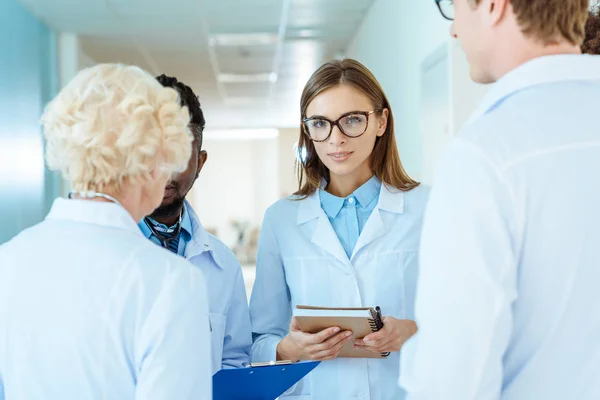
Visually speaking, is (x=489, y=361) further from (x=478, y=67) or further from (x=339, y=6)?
(x=339, y=6)

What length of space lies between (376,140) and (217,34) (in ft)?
20.6

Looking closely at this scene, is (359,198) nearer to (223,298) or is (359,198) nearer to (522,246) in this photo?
(223,298)

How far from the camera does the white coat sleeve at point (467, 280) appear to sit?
3.45ft

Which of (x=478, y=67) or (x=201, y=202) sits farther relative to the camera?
(x=201, y=202)

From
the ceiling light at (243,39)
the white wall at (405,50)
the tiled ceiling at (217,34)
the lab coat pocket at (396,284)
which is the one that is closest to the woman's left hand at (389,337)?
the lab coat pocket at (396,284)

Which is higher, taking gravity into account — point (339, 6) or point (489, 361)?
point (339, 6)

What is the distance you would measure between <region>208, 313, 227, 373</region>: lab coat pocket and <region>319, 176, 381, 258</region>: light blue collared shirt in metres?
0.41

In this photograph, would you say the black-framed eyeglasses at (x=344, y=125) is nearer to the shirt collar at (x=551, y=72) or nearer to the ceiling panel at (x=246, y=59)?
the shirt collar at (x=551, y=72)

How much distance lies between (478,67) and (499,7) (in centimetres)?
11

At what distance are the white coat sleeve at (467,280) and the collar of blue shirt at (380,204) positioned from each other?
96 cm

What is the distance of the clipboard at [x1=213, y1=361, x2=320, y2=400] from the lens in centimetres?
158

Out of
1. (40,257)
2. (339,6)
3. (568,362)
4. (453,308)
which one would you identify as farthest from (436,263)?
(339,6)

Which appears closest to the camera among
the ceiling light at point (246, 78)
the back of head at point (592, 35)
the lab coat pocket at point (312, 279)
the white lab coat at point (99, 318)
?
the white lab coat at point (99, 318)

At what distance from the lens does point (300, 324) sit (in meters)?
1.76
